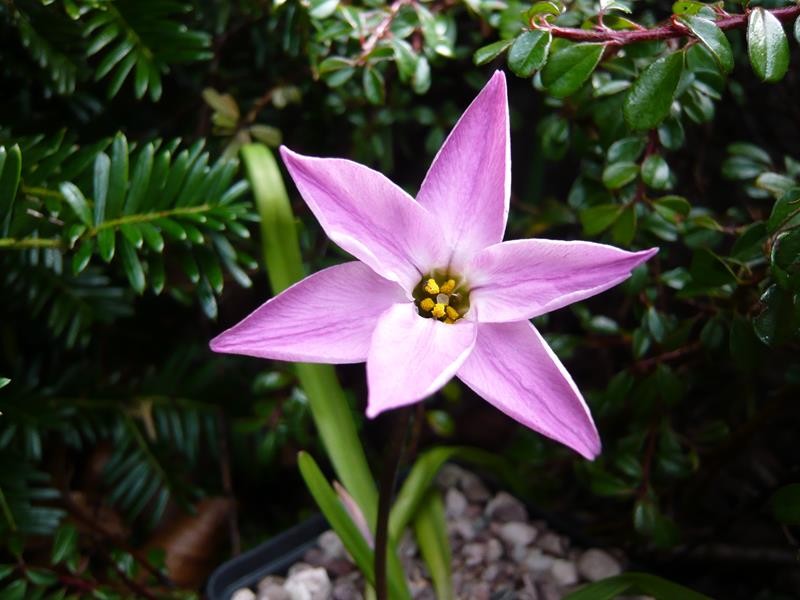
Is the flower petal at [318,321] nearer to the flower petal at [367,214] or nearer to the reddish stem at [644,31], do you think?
the flower petal at [367,214]

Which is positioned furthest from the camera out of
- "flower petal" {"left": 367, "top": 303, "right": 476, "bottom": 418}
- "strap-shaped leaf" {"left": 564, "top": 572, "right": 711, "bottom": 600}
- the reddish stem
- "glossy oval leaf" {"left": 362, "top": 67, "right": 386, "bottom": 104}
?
"glossy oval leaf" {"left": 362, "top": 67, "right": 386, "bottom": 104}

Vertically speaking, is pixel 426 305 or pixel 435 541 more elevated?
pixel 426 305

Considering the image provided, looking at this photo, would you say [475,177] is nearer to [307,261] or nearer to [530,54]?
[530,54]

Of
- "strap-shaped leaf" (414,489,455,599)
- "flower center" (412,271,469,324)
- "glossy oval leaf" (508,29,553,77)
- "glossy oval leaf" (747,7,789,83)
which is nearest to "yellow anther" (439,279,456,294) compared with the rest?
"flower center" (412,271,469,324)

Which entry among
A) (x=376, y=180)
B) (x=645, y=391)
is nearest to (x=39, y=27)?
(x=376, y=180)

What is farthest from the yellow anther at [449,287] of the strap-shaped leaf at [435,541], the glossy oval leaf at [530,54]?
the strap-shaped leaf at [435,541]

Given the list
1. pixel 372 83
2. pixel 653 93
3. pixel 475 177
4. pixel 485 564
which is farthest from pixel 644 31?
pixel 485 564

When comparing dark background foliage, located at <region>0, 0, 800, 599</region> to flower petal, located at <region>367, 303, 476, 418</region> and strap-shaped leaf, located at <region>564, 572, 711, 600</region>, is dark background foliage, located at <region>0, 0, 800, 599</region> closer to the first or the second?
strap-shaped leaf, located at <region>564, 572, 711, 600</region>
